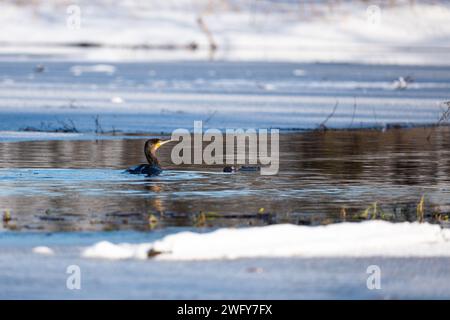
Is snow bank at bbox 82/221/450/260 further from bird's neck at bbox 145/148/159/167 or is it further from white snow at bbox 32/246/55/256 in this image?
bird's neck at bbox 145/148/159/167

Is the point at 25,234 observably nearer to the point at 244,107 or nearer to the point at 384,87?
the point at 244,107

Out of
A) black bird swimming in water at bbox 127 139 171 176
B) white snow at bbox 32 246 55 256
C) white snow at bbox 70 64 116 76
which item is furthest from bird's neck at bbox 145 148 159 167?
white snow at bbox 70 64 116 76

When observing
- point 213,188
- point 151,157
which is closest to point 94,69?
point 151,157

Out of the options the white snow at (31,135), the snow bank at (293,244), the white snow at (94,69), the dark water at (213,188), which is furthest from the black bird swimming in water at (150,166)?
the white snow at (94,69)

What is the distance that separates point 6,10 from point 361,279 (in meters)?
57.5

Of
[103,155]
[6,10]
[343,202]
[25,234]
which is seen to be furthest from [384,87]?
[6,10]

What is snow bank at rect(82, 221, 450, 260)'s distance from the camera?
26.3ft

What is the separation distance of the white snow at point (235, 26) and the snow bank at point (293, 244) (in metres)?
52.3

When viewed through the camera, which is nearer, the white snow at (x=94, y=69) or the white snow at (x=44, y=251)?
the white snow at (x=44, y=251)

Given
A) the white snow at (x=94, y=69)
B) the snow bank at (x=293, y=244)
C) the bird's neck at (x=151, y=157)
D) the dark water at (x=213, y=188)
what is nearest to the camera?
the snow bank at (x=293, y=244)

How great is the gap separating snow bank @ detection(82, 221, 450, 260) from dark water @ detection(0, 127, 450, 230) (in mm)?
931

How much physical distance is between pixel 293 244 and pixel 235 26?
57624mm

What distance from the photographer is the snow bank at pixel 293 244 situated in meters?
8.02

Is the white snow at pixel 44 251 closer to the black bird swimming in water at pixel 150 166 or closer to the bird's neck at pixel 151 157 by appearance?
the black bird swimming in water at pixel 150 166
